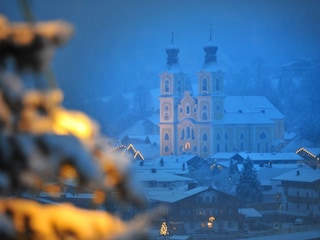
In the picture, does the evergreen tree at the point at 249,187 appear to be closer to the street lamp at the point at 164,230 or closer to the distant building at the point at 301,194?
the distant building at the point at 301,194

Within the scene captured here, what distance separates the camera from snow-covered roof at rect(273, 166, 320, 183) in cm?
1083

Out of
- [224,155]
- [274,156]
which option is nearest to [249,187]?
[274,156]

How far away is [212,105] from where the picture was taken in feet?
48.6

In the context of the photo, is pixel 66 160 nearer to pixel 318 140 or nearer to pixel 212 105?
pixel 318 140

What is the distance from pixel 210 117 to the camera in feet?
48.2

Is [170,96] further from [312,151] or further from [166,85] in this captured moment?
[312,151]

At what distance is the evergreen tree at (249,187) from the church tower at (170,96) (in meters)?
2.30

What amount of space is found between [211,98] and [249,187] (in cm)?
356

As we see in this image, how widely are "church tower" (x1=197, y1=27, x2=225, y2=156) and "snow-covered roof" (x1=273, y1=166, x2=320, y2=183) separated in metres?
3.21

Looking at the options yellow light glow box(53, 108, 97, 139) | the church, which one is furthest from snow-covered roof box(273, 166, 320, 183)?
yellow light glow box(53, 108, 97, 139)

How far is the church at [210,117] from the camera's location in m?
14.2

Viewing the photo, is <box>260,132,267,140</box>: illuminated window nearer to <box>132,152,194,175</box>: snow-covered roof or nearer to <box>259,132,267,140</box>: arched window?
<box>259,132,267,140</box>: arched window

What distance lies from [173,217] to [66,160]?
9196 millimetres

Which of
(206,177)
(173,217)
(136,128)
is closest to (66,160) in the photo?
(173,217)
